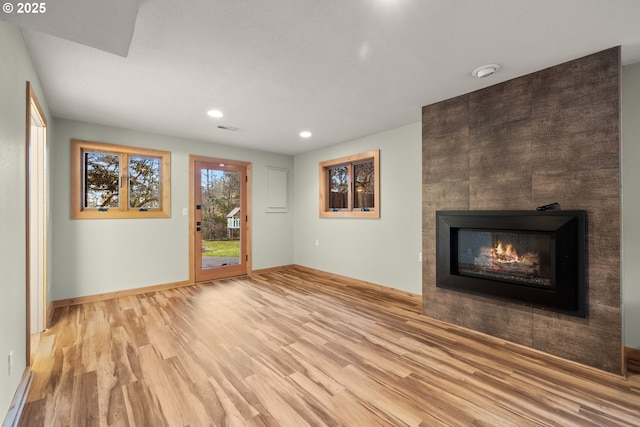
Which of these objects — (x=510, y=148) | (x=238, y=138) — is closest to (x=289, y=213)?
(x=238, y=138)

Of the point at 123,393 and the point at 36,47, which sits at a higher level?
the point at 36,47

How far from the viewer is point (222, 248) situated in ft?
16.7

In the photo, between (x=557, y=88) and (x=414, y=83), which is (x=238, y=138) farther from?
(x=557, y=88)

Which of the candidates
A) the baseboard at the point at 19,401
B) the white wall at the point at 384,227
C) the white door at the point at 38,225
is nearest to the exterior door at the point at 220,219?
the white wall at the point at 384,227

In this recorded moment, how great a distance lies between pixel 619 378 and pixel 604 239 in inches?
39.2


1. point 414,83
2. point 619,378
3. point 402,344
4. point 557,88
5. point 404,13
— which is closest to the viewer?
point 404,13

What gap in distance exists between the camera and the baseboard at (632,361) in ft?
6.72

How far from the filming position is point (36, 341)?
2557 mm

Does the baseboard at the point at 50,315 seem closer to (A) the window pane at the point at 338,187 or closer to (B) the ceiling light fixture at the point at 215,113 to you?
(B) the ceiling light fixture at the point at 215,113

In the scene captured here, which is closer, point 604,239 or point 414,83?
point 604,239

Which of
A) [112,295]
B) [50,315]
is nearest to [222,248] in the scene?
[112,295]

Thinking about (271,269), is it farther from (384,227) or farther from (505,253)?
(505,253)

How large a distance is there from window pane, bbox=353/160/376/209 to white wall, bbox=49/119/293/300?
223cm

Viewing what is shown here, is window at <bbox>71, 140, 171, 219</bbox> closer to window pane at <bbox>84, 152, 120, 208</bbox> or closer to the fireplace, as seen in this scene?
window pane at <bbox>84, 152, 120, 208</bbox>
